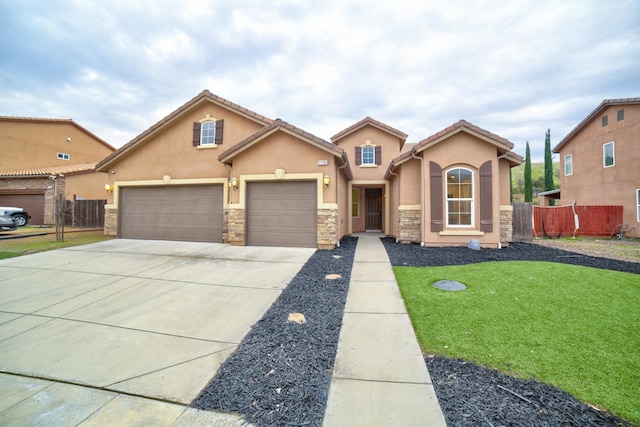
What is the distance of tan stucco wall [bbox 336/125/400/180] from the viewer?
14.5m

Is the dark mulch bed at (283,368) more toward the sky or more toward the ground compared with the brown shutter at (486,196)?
more toward the ground

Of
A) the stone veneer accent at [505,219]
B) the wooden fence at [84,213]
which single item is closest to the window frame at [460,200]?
the stone veneer accent at [505,219]

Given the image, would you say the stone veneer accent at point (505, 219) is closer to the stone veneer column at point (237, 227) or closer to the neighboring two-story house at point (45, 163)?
the stone veneer column at point (237, 227)

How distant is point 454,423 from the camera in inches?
79.7

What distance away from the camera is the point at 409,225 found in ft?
35.5

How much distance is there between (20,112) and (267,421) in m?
31.8

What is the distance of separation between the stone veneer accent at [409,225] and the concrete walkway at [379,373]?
6537mm

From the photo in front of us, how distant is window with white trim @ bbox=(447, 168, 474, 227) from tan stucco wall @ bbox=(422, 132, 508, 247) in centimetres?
16

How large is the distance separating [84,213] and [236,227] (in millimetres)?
13354

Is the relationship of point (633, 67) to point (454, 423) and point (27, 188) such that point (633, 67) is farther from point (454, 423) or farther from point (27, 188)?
point (27, 188)

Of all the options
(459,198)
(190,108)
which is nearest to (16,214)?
(190,108)

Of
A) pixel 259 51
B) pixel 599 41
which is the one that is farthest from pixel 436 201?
pixel 599 41

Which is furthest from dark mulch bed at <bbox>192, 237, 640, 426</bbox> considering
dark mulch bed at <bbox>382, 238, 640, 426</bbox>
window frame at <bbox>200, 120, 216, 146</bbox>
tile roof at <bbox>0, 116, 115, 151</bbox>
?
→ tile roof at <bbox>0, 116, 115, 151</bbox>

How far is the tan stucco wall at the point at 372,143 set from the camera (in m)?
14.5
